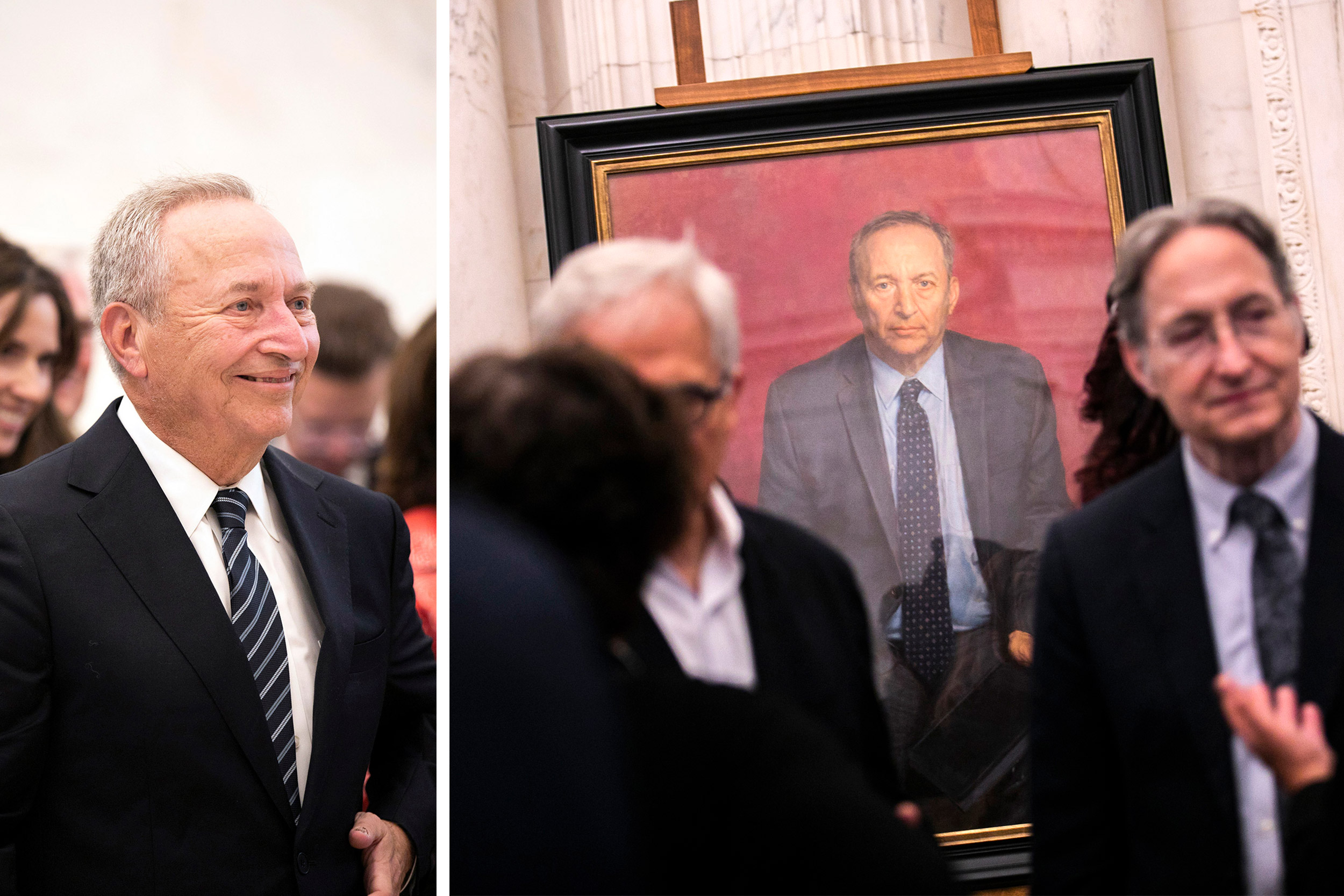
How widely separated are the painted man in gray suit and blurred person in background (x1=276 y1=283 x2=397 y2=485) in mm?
2095

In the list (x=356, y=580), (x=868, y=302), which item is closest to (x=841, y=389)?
(x=868, y=302)

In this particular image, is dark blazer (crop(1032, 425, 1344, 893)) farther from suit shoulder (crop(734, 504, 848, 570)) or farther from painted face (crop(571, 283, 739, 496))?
painted face (crop(571, 283, 739, 496))

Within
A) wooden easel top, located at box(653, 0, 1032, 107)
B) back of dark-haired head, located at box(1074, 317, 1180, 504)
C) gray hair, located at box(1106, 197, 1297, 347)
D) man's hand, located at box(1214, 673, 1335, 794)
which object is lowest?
man's hand, located at box(1214, 673, 1335, 794)

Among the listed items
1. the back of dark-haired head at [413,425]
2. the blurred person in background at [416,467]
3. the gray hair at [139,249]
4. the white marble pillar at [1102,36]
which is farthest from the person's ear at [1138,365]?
the gray hair at [139,249]

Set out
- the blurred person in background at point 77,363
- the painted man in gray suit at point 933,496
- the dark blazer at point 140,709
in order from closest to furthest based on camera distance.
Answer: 1. the painted man in gray suit at point 933,496
2. the dark blazer at point 140,709
3. the blurred person in background at point 77,363

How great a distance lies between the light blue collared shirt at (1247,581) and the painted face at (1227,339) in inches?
2.1

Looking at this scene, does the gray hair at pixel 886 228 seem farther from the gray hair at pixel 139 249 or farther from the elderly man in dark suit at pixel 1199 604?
the gray hair at pixel 139 249

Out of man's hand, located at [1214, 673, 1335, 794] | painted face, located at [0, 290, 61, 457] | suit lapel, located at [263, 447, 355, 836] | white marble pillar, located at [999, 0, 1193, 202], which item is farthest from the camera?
painted face, located at [0, 290, 61, 457]

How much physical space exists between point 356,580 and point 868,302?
144cm

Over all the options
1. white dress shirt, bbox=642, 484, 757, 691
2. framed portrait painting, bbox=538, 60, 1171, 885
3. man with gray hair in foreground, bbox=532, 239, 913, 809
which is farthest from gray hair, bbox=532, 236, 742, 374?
white dress shirt, bbox=642, 484, 757, 691

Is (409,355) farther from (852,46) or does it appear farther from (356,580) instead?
(852,46)

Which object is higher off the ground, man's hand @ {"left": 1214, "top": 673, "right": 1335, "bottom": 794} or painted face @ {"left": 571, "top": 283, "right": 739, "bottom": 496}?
painted face @ {"left": 571, "top": 283, "right": 739, "bottom": 496}

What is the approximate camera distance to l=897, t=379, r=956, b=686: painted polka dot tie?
2.02 m

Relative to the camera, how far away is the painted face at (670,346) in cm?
165
